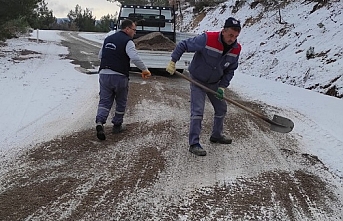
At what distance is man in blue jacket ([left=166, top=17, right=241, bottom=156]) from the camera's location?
189 inches

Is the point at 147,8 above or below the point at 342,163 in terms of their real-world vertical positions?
above

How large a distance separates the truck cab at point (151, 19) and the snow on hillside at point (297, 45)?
315 cm

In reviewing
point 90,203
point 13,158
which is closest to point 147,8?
point 13,158

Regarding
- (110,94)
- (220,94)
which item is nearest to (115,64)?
(110,94)

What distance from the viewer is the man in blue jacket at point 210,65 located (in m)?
4.80

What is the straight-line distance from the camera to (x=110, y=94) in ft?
18.3

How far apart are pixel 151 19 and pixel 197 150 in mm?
9092

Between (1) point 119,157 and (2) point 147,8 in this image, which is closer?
(1) point 119,157

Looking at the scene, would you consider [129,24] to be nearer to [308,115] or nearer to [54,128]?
[54,128]

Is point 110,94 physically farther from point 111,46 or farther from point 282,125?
point 282,125

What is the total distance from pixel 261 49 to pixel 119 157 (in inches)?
490

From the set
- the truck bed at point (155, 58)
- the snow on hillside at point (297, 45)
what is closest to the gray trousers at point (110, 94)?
the truck bed at point (155, 58)

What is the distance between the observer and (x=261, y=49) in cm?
1603

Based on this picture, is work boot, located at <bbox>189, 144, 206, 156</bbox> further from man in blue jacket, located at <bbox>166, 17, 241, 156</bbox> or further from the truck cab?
the truck cab
